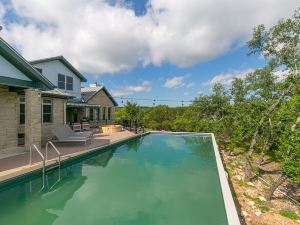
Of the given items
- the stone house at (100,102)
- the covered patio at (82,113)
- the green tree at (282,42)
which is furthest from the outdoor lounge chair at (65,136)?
the stone house at (100,102)

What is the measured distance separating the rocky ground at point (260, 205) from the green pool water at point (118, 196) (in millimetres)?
621

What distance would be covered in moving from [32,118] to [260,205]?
10887mm

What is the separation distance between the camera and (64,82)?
21.4 meters

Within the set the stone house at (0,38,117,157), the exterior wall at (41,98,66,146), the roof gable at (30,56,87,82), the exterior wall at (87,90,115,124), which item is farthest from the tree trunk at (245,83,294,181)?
the exterior wall at (87,90,115,124)

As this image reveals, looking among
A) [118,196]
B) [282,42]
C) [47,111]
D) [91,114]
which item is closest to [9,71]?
[47,111]

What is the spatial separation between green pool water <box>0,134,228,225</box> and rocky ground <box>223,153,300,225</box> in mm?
621

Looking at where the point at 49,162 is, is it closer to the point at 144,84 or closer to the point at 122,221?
the point at 122,221

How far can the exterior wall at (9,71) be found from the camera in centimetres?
949

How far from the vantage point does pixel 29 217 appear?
18.0ft

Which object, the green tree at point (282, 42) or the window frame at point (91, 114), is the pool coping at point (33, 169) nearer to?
the green tree at point (282, 42)

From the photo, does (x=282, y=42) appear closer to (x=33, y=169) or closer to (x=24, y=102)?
(x=33, y=169)

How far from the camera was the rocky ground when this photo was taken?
18.9 feet

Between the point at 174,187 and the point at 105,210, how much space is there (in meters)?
2.83

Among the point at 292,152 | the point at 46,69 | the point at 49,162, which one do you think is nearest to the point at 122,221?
the point at 49,162
